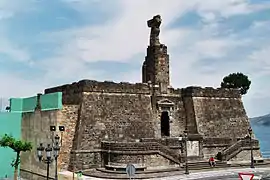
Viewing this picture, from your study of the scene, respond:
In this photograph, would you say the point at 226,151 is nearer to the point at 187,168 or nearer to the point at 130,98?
the point at 187,168

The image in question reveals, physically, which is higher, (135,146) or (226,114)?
(226,114)

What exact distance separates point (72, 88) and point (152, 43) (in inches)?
307

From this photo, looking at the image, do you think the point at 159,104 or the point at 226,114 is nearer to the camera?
the point at 159,104

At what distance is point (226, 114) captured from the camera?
33.1 metres

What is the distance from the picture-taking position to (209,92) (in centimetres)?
3294

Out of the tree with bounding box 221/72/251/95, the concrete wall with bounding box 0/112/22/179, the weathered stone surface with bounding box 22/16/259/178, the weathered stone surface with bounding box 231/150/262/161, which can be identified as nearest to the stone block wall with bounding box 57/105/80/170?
the weathered stone surface with bounding box 22/16/259/178

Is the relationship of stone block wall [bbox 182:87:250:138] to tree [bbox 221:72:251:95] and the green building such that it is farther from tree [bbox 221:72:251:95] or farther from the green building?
tree [bbox 221:72:251:95]

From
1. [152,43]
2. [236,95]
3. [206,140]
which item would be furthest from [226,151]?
[152,43]

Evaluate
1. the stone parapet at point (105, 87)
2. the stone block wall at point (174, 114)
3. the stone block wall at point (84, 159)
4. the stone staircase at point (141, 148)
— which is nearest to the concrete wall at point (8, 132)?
the stone parapet at point (105, 87)

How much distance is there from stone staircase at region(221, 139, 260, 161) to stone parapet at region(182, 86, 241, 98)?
16.2 feet

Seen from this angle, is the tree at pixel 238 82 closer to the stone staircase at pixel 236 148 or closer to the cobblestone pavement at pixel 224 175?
the stone staircase at pixel 236 148

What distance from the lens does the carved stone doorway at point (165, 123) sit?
104 ft

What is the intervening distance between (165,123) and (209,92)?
4757mm

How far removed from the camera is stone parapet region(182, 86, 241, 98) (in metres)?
32.0
